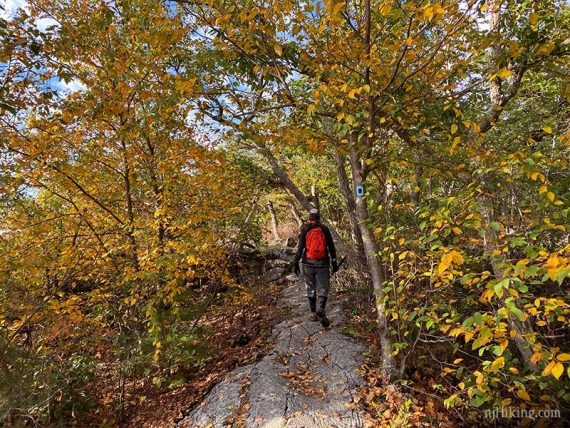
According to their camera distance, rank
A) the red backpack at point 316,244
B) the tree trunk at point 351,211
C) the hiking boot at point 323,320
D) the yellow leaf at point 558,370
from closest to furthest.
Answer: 1. the yellow leaf at point 558,370
2. the red backpack at point 316,244
3. the hiking boot at point 323,320
4. the tree trunk at point 351,211

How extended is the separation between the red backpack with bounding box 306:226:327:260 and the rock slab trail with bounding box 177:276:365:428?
1.55 meters

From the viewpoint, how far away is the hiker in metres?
6.28

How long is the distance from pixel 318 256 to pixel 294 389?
246cm

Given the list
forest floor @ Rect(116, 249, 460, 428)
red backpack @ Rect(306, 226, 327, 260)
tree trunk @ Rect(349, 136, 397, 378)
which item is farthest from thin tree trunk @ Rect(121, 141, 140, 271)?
tree trunk @ Rect(349, 136, 397, 378)

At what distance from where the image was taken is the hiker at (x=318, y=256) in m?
6.28

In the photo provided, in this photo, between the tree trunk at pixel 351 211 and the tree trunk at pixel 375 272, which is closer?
the tree trunk at pixel 375 272

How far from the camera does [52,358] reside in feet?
15.8

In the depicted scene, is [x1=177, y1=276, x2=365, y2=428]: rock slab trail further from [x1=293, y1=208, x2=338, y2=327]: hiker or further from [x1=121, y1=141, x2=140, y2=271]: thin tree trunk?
[x1=121, y1=141, x2=140, y2=271]: thin tree trunk

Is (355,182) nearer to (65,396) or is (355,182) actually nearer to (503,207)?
(503,207)

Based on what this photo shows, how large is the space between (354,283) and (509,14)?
6.07m

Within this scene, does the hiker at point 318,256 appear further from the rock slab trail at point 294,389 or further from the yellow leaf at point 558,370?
the yellow leaf at point 558,370

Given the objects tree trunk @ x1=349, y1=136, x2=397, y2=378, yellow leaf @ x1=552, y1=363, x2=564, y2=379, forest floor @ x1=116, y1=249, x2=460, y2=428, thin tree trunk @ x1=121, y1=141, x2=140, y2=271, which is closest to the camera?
yellow leaf @ x1=552, y1=363, x2=564, y2=379

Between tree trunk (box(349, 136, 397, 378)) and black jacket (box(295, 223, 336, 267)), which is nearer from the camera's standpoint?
tree trunk (box(349, 136, 397, 378))

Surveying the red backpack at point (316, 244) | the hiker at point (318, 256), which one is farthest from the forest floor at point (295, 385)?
the red backpack at point (316, 244)
